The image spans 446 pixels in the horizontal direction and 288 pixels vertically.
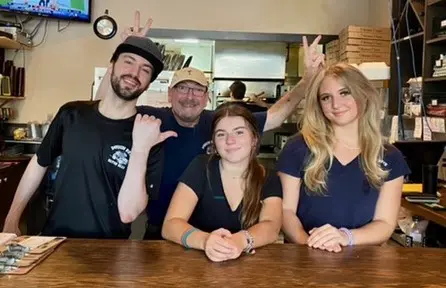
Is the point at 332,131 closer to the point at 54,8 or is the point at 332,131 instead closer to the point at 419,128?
the point at 419,128

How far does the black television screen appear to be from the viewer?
5.21 meters

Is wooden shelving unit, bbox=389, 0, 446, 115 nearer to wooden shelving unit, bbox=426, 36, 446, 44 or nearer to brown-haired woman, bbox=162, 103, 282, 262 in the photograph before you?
wooden shelving unit, bbox=426, 36, 446, 44

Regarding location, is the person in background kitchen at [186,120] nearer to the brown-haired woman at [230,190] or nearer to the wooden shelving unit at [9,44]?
the brown-haired woman at [230,190]

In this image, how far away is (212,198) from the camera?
1777mm

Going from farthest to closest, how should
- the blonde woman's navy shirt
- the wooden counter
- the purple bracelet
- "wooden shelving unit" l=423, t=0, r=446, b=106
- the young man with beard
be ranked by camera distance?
"wooden shelving unit" l=423, t=0, r=446, b=106, the young man with beard, the blonde woman's navy shirt, the purple bracelet, the wooden counter

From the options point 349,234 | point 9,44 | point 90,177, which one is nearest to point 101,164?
point 90,177

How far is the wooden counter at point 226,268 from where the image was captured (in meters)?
1.25

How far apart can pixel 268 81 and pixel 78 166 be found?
5.59 metres

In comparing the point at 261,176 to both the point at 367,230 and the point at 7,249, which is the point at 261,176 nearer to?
the point at 367,230

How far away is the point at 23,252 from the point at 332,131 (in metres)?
1.21

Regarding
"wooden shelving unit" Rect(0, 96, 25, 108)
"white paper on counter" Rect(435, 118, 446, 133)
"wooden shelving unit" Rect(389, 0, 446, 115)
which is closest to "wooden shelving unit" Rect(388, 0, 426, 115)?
"wooden shelving unit" Rect(389, 0, 446, 115)

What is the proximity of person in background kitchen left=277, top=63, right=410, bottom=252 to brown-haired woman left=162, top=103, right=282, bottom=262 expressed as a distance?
124mm

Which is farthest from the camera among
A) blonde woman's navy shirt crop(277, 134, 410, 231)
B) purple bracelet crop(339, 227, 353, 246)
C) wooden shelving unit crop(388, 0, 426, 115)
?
wooden shelving unit crop(388, 0, 426, 115)

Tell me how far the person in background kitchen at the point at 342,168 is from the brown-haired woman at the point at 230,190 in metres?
0.12
